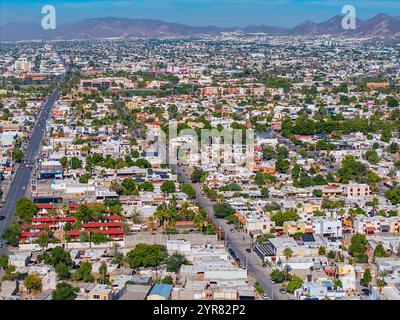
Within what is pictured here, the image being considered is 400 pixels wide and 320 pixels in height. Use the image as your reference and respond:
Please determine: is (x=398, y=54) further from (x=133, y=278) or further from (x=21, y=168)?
(x=133, y=278)

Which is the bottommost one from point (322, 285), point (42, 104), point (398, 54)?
Answer: point (322, 285)

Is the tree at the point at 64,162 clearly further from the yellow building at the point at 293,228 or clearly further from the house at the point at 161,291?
the house at the point at 161,291

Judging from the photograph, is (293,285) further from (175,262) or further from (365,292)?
(175,262)

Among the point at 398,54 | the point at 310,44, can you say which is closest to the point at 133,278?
the point at 398,54

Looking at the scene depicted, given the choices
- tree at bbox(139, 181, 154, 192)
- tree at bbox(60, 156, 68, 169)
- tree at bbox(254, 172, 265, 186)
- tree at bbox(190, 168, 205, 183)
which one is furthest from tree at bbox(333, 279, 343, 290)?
tree at bbox(60, 156, 68, 169)

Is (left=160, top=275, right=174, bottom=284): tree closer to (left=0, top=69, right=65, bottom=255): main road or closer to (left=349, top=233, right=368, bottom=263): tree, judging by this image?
(left=349, top=233, right=368, bottom=263): tree

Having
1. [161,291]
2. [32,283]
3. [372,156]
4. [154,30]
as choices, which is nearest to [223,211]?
[32,283]
